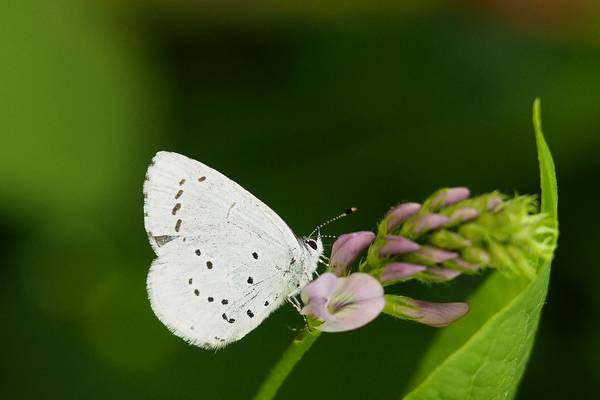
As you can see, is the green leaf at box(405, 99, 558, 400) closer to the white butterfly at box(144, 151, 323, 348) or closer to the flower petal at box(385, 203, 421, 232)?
the flower petal at box(385, 203, 421, 232)

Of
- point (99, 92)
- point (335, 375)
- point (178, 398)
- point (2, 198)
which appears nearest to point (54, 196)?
point (2, 198)

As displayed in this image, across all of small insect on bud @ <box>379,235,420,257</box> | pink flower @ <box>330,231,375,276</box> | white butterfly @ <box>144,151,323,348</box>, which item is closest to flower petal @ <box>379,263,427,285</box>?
small insect on bud @ <box>379,235,420,257</box>

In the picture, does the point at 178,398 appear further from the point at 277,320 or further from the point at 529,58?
the point at 529,58

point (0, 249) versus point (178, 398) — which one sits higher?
point (0, 249)

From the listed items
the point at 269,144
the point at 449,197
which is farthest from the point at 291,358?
the point at 269,144

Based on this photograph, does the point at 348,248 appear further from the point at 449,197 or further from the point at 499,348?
the point at 499,348

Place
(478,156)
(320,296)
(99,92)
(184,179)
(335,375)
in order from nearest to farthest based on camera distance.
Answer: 1. (320,296)
2. (184,179)
3. (335,375)
4. (478,156)
5. (99,92)

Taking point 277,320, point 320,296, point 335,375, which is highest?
point 320,296
